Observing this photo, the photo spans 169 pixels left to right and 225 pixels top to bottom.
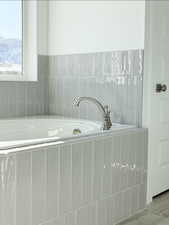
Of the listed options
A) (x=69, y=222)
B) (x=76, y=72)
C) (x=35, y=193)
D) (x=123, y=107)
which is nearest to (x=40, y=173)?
(x=35, y=193)

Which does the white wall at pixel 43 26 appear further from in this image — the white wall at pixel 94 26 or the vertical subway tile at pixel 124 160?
the vertical subway tile at pixel 124 160

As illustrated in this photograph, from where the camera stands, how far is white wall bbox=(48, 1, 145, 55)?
244 cm

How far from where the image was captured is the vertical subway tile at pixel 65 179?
5.73 ft

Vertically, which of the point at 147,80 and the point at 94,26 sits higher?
the point at 94,26

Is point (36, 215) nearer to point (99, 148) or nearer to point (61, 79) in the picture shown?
point (99, 148)

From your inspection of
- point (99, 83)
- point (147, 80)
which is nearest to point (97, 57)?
point (99, 83)

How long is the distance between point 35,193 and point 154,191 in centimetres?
127

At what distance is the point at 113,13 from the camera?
2564mm

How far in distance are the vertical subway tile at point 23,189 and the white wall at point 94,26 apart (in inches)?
52.6

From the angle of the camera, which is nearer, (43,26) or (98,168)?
(98,168)

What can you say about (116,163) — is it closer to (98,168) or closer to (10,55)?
(98,168)

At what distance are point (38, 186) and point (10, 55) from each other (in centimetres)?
170

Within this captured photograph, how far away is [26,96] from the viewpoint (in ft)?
9.84

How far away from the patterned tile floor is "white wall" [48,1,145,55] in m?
1.23
